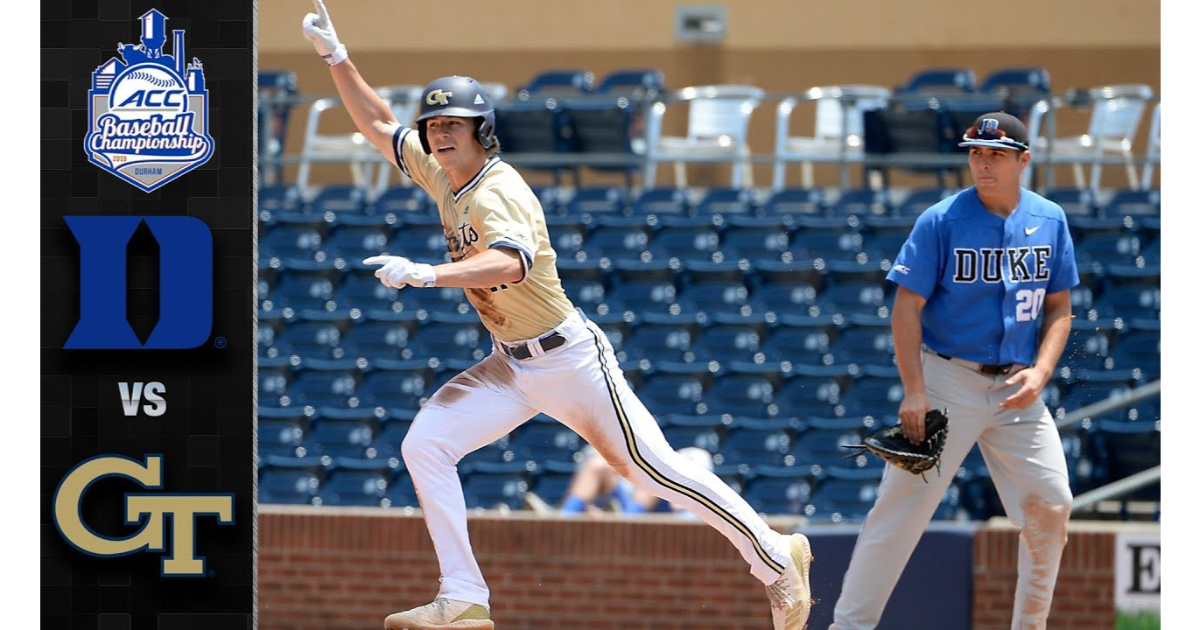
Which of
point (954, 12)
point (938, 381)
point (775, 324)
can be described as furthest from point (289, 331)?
point (954, 12)

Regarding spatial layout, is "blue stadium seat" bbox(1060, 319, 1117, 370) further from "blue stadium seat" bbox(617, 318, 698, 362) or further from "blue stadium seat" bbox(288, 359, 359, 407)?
"blue stadium seat" bbox(288, 359, 359, 407)

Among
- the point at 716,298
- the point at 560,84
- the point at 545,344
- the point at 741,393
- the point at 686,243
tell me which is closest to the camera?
the point at 545,344

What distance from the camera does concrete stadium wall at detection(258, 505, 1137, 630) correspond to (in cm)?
682

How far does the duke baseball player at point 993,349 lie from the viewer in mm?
5473

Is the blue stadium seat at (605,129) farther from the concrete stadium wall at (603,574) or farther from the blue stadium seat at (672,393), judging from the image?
the concrete stadium wall at (603,574)

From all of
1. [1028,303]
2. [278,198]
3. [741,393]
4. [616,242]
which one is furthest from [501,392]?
[278,198]

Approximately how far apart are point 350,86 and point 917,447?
7.47 feet

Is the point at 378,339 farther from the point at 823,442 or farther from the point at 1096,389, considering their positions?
the point at 1096,389

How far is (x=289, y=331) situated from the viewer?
32.0 feet

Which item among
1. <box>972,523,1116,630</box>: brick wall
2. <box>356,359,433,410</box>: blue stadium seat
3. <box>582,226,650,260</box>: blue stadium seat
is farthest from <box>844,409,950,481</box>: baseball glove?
<box>582,226,650,260</box>: blue stadium seat

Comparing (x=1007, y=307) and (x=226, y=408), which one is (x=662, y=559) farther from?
(x=226, y=408)

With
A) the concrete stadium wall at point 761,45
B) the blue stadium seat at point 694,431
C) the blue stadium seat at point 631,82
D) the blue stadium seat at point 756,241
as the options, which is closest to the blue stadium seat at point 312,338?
the blue stadium seat at point 694,431

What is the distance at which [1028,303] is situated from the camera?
5.55m

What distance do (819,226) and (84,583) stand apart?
19.2ft
